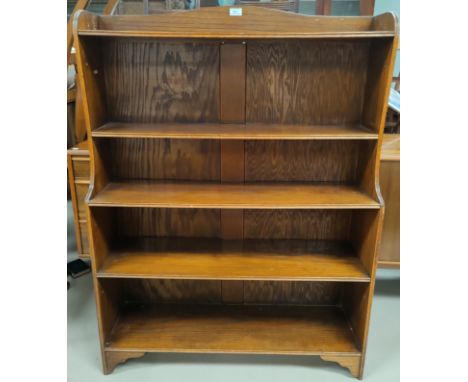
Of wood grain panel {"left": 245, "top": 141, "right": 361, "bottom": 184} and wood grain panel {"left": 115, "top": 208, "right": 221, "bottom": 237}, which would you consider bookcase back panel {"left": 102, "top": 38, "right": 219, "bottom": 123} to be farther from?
wood grain panel {"left": 115, "top": 208, "right": 221, "bottom": 237}

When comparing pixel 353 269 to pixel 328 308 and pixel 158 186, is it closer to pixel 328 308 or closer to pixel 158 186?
pixel 328 308

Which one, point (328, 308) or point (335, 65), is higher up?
point (335, 65)

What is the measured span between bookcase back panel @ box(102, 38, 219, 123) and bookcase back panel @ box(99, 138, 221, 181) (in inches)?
4.6

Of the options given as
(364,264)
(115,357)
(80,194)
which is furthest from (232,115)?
(115,357)

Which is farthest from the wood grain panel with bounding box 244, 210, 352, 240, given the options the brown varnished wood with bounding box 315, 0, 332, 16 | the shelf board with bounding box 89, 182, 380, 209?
the brown varnished wood with bounding box 315, 0, 332, 16

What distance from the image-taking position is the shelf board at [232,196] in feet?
5.28

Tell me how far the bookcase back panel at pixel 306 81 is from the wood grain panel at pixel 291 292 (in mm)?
884

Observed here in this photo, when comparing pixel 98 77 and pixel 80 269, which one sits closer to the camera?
pixel 98 77

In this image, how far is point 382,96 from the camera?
1539 mm

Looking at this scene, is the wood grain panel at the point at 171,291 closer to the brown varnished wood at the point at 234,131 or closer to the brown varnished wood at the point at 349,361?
the brown varnished wood at the point at 349,361

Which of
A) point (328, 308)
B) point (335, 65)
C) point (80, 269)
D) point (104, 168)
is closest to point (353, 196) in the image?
point (335, 65)

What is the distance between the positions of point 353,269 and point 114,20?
5.03ft

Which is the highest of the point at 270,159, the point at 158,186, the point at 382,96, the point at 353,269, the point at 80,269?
the point at 382,96

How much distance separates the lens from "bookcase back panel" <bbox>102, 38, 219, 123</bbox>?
1.73 meters
